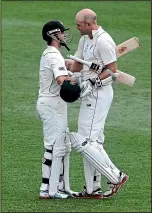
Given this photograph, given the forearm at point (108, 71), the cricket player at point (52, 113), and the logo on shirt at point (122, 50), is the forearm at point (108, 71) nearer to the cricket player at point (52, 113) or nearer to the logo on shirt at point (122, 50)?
the cricket player at point (52, 113)

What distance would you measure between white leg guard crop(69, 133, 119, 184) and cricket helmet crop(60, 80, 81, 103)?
438mm

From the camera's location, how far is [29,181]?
879 centimetres

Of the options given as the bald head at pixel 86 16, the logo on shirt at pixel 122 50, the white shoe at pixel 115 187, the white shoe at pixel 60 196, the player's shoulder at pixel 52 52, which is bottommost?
the white shoe at pixel 60 196

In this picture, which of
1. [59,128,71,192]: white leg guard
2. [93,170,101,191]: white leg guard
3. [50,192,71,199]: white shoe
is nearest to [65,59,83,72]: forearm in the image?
[59,128,71,192]: white leg guard

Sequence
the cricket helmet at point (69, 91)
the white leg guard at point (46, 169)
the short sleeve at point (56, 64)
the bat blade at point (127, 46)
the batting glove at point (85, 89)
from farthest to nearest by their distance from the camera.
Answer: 1. the bat blade at point (127, 46)
2. the white leg guard at point (46, 169)
3. the batting glove at point (85, 89)
4. the short sleeve at point (56, 64)
5. the cricket helmet at point (69, 91)

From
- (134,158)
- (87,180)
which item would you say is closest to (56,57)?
(87,180)

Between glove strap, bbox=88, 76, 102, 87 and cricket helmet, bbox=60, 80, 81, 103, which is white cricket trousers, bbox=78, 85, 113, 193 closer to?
glove strap, bbox=88, 76, 102, 87

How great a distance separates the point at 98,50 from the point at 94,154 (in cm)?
102

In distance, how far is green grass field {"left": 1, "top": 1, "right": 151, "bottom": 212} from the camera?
8.12m

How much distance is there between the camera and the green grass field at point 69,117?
26.6ft

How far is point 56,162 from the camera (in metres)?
8.08

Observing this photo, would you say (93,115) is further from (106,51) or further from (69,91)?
(106,51)

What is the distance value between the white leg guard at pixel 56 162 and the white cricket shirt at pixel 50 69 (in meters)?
0.45

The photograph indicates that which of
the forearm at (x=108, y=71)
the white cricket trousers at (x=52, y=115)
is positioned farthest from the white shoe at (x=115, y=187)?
the forearm at (x=108, y=71)
